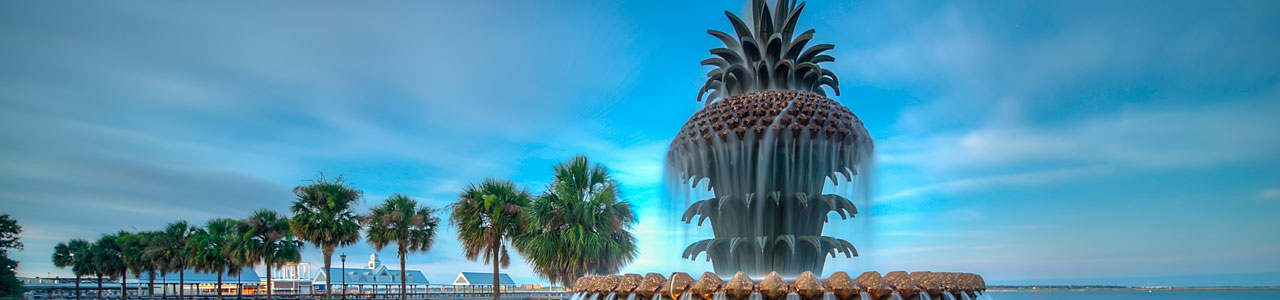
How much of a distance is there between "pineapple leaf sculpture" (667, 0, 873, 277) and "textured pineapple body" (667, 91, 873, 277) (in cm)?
1

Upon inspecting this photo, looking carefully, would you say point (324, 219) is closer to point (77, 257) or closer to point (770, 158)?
point (770, 158)

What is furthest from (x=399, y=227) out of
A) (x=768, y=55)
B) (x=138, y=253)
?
(x=138, y=253)

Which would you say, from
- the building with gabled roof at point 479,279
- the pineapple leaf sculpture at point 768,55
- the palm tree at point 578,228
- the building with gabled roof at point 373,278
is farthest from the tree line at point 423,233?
the building with gabled roof at point 479,279

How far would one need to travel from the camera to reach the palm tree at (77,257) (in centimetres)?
6859

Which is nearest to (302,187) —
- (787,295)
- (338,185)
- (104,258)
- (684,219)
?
(338,185)

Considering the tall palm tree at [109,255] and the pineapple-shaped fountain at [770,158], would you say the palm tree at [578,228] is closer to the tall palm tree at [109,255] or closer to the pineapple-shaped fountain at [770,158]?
the pineapple-shaped fountain at [770,158]

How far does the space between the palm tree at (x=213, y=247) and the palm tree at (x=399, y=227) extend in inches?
682

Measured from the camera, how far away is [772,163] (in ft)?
30.8

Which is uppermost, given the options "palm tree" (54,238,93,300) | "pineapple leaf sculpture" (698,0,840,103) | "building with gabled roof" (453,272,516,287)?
"pineapple leaf sculpture" (698,0,840,103)

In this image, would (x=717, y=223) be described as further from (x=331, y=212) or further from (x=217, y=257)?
(x=217, y=257)

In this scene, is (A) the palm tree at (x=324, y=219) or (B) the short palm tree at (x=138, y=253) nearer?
(A) the palm tree at (x=324, y=219)

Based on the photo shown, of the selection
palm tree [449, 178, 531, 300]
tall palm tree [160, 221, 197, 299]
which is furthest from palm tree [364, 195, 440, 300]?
tall palm tree [160, 221, 197, 299]

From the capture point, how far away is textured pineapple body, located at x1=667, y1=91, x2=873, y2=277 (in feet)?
30.3

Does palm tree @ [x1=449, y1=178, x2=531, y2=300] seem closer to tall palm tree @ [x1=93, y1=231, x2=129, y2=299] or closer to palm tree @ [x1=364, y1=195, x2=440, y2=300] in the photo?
palm tree @ [x1=364, y1=195, x2=440, y2=300]
